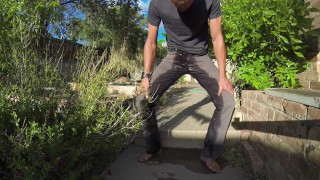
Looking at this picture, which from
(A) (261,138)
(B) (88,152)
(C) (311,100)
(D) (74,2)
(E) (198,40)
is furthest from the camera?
(D) (74,2)

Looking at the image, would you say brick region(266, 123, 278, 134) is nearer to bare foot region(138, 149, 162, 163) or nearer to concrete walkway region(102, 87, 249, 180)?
concrete walkway region(102, 87, 249, 180)

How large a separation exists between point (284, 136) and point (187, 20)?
1588 mm

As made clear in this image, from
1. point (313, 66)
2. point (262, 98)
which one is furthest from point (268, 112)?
point (313, 66)

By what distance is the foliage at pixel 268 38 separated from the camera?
324 centimetres

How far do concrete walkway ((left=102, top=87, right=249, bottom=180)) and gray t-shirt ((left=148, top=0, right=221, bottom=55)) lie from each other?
1.13 meters

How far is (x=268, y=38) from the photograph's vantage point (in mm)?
3402

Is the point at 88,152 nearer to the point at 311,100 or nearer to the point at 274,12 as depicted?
the point at 311,100

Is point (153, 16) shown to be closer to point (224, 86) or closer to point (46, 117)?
point (224, 86)

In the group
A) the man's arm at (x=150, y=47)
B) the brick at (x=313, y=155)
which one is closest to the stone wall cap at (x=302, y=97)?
the brick at (x=313, y=155)

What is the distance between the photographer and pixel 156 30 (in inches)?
134

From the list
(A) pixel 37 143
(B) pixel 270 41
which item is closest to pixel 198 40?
(B) pixel 270 41

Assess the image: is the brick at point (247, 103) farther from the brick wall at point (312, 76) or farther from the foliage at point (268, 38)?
the brick wall at point (312, 76)

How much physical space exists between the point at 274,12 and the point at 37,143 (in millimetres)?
2656

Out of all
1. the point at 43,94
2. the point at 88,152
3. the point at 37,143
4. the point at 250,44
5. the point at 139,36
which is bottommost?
the point at 88,152
